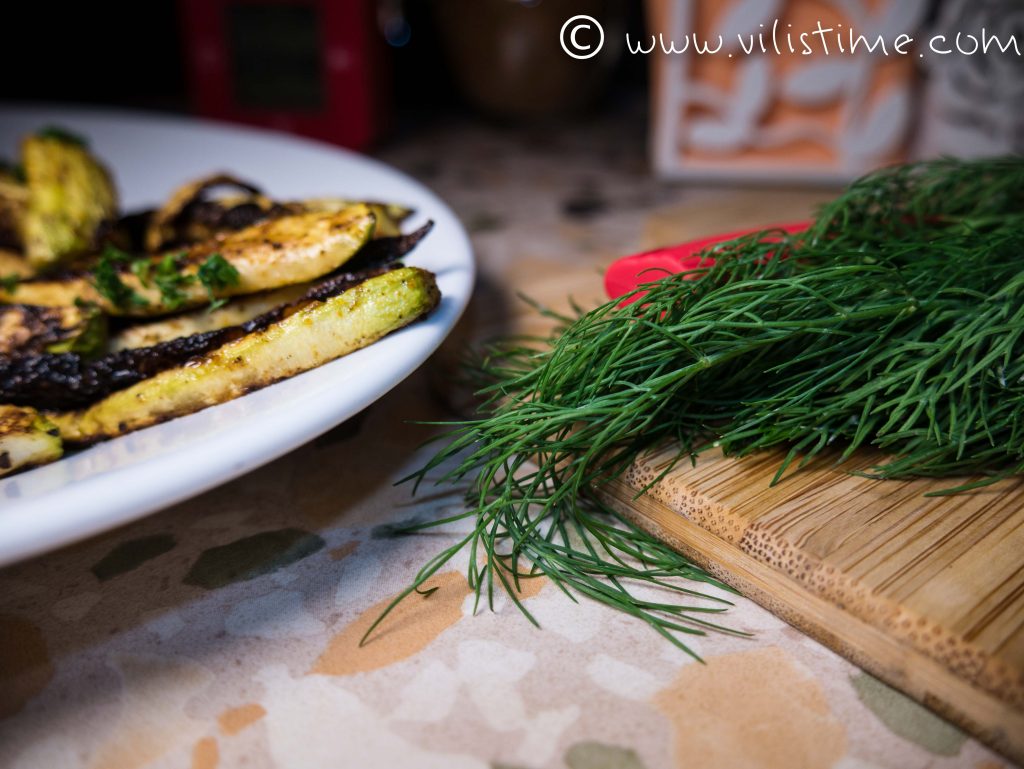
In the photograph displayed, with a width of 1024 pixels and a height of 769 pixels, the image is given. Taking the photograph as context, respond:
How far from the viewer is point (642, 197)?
1793 mm

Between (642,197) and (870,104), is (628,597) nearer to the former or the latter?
(642,197)

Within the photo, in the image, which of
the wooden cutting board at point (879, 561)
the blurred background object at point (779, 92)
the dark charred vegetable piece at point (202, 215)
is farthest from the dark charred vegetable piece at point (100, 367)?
the blurred background object at point (779, 92)

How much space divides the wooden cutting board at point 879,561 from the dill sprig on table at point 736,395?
0.08 feet

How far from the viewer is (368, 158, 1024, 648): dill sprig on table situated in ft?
2.42

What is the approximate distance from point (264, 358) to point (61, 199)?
2.42 feet

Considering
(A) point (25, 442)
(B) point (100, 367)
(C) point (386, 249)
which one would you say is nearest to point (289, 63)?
(C) point (386, 249)

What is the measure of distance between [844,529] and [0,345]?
2.66 ft

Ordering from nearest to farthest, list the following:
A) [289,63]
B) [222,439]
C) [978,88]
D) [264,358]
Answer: [222,439] → [264,358] → [978,88] → [289,63]

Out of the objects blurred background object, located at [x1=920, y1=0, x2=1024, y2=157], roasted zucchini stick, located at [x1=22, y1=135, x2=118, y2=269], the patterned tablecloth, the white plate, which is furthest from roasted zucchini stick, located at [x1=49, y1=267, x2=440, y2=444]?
blurred background object, located at [x1=920, y1=0, x2=1024, y2=157]

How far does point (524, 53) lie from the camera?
6.54 ft

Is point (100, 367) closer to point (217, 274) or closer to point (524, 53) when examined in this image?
point (217, 274)

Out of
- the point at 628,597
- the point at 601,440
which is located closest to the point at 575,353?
the point at 601,440

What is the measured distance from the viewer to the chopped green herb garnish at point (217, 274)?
86cm

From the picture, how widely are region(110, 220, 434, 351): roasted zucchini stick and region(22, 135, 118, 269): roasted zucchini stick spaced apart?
40 cm
